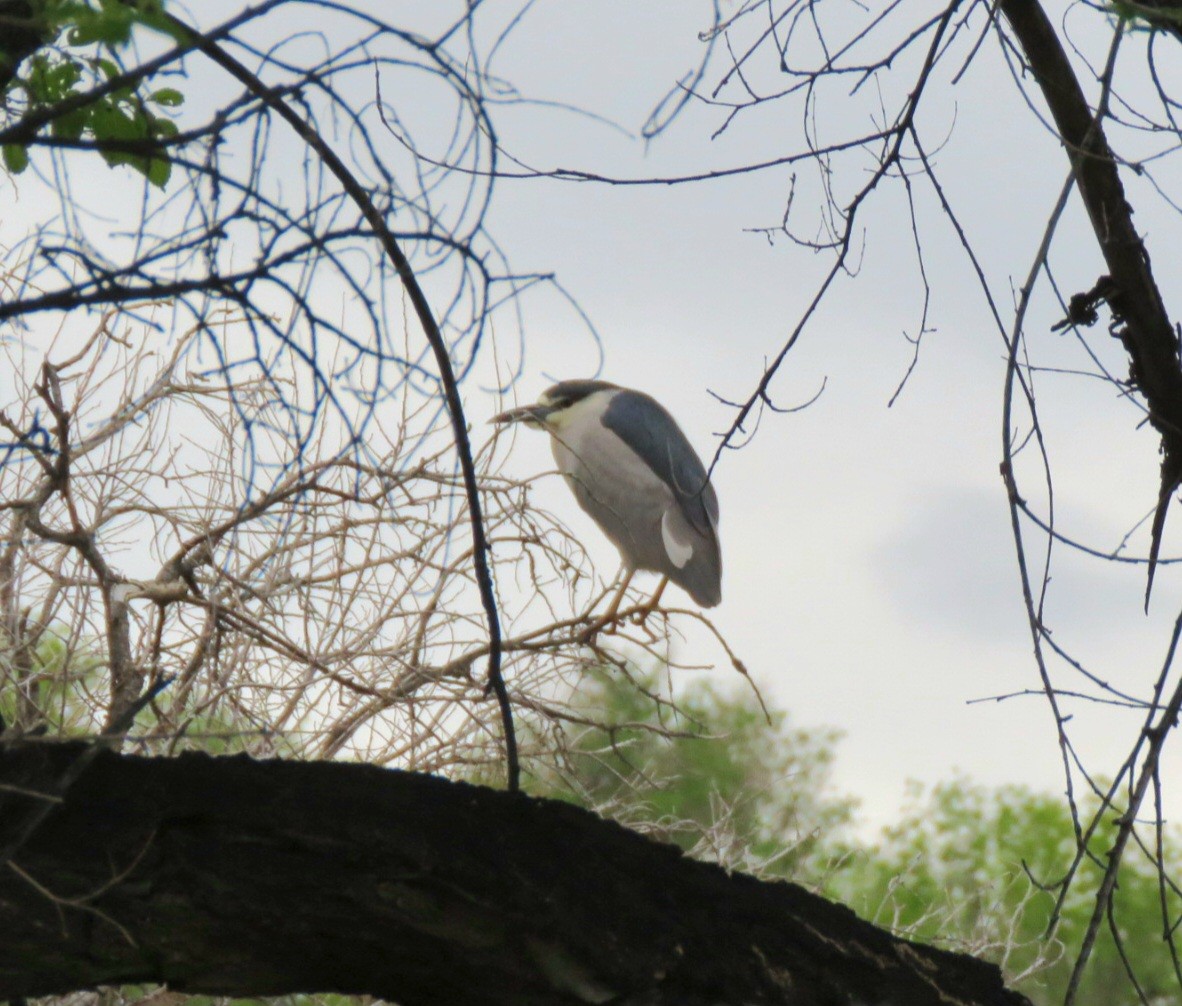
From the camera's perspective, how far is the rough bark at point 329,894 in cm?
178

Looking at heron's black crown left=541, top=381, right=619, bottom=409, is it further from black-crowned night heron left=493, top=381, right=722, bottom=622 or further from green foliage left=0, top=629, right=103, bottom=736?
green foliage left=0, top=629, right=103, bottom=736

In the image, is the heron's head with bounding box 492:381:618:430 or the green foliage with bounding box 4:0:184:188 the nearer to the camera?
the green foliage with bounding box 4:0:184:188

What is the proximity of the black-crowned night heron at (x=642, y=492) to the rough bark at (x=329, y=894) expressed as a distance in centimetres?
329

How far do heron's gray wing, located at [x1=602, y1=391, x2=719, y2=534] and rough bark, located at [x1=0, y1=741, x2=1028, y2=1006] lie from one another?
3.59 metres

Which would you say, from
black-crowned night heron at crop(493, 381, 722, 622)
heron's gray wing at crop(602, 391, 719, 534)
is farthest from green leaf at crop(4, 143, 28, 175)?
heron's gray wing at crop(602, 391, 719, 534)

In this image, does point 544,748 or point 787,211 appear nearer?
point 787,211

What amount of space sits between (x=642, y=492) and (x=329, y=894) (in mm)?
3844

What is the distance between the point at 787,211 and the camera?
109 inches

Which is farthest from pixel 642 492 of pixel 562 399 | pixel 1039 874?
pixel 1039 874

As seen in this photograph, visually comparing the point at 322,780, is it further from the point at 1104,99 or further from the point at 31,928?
the point at 1104,99

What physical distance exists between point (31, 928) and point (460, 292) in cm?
99

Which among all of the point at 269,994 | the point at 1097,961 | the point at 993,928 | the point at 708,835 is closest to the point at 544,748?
the point at 708,835

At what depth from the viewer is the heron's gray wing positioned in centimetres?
556

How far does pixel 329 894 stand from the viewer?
180 centimetres
